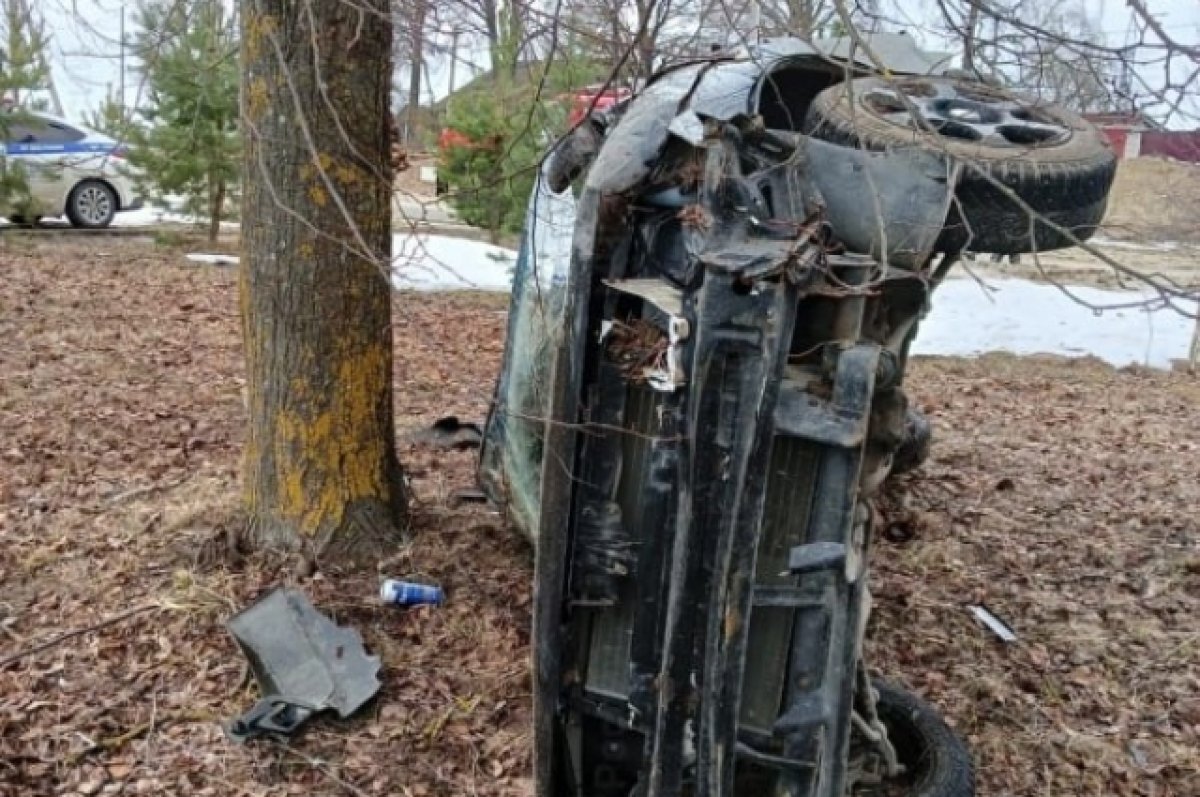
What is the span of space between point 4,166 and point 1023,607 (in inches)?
473

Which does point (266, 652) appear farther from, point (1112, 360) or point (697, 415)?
point (1112, 360)

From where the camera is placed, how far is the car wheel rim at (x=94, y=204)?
15.7 m

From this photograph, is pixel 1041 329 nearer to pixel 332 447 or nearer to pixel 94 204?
pixel 332 447

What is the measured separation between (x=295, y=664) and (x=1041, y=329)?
11.8 metres

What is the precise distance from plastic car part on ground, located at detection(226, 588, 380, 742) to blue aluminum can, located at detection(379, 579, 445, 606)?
0.71 ft

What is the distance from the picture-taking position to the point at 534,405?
364 centimetres

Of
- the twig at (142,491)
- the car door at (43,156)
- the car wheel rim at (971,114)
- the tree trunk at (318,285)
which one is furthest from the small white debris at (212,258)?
the car wheel rim at (971,114)

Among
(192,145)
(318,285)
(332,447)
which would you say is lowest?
(332,447)

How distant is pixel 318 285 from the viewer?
3855 millimetres

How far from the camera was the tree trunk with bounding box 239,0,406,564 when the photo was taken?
3738 mm

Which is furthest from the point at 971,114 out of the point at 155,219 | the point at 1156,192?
the point at 1156,192

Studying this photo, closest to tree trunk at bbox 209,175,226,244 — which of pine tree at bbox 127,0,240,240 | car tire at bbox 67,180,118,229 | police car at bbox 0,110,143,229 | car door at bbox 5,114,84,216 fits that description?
pine tree at bbox 127,0,240,240

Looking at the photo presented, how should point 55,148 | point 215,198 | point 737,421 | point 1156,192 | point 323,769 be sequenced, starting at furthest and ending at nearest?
point 1156,192 < point 55,148 < point 215,198 < point 323,769 < point 737,421

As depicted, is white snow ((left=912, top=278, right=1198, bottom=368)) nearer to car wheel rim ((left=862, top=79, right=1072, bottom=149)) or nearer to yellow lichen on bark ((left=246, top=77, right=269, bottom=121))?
car wheel rim ((left=862, top=79, right=1072, bottom=149))
